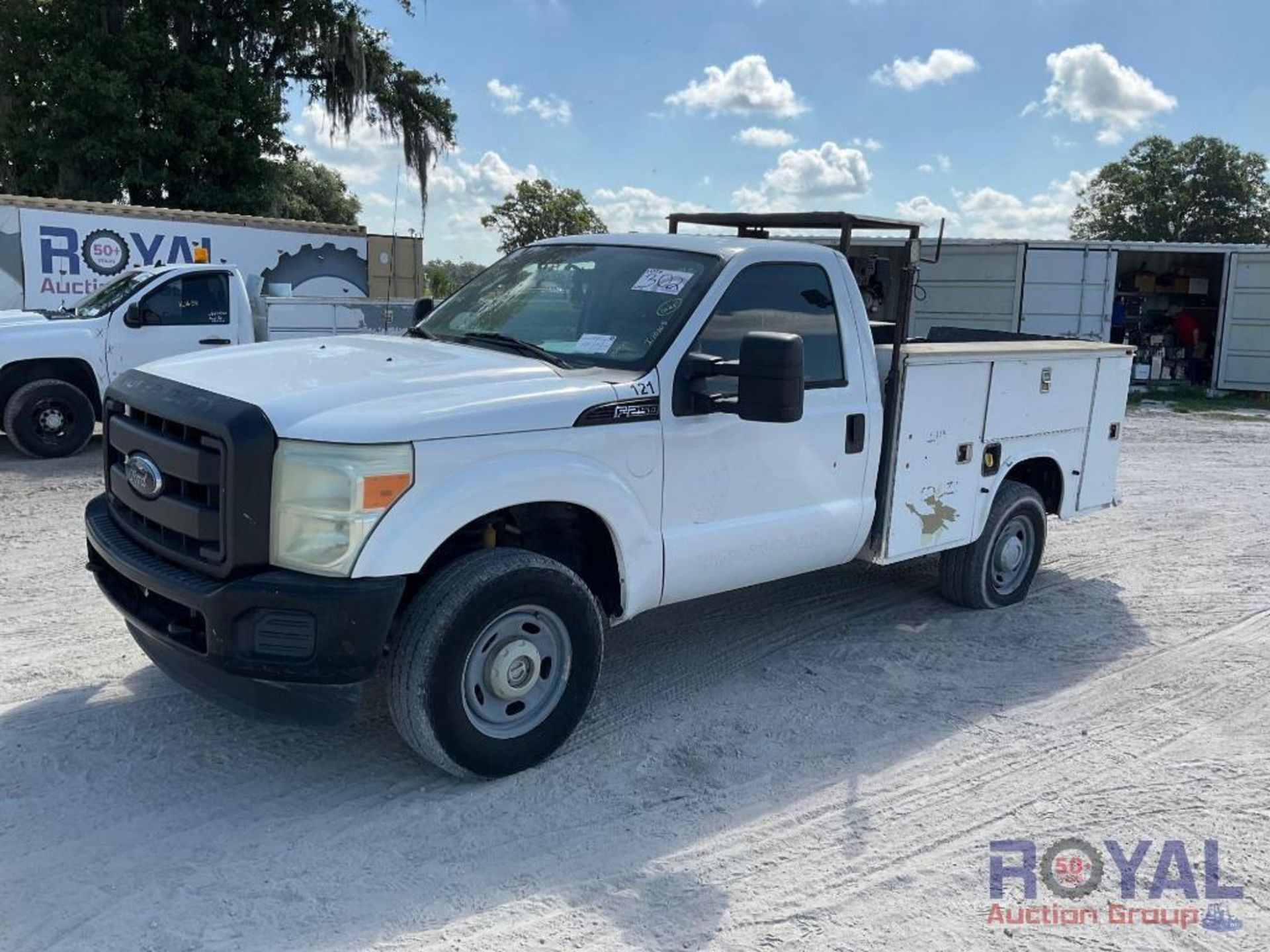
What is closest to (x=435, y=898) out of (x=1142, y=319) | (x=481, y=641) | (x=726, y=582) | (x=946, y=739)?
(x=481, y=641)

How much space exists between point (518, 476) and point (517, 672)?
73 centimetres

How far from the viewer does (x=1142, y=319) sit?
21312mm

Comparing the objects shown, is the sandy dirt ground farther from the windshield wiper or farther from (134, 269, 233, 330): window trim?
(134, 269, 233, 330): window trim

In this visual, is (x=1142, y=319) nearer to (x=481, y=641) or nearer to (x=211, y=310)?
(x=211, y=310)

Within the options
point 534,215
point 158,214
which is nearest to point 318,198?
point 534,215

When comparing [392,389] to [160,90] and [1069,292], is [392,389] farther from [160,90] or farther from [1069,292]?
[160,90]

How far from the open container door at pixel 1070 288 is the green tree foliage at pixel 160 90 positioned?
1599cm

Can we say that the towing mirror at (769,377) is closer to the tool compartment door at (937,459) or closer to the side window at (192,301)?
the tool compartment door at (937,459)

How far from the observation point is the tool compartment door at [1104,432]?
21.7ft

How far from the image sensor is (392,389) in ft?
12.5

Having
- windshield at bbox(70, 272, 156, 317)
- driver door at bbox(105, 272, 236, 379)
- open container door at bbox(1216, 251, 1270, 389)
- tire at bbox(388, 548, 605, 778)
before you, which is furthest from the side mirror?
open container door at bbox(1216, 251, 1270, 389)

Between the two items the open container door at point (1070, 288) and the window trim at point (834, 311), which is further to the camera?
the open container door at point (1070, 288)

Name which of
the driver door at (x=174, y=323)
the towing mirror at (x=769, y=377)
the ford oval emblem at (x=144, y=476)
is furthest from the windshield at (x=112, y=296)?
the towing mirror at (x=769, y=377)

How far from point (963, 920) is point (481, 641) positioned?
5.87ft
